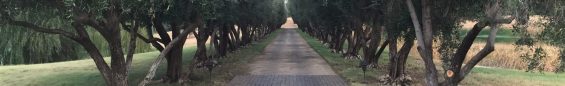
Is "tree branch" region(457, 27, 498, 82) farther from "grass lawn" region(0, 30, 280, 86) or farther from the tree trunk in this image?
"grass lawn" region(0, 30, 280, 86)

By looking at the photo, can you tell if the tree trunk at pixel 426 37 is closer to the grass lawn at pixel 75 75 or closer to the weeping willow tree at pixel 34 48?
the grass lawn at pixel 75 75

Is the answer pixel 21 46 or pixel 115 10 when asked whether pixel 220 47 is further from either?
pixel 115 10

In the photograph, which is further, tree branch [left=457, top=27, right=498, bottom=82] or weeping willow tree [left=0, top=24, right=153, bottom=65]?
weeping willow tree [left=0, top=24, right=153, bottom=65]

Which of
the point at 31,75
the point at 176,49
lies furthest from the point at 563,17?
the point at 31,75

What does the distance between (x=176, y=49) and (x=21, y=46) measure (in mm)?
14379

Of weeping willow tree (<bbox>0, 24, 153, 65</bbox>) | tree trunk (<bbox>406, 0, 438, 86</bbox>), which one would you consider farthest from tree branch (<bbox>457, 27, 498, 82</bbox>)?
weeping willow tree (<bbox>0, 24, 153, 65</bbox>)

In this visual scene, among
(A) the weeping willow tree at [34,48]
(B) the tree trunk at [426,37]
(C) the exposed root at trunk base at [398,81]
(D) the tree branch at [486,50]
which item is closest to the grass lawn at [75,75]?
(A) the weeping willow tree at [34,48]

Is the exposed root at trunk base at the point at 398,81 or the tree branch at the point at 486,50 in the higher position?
the tree branch at the point at 486,50

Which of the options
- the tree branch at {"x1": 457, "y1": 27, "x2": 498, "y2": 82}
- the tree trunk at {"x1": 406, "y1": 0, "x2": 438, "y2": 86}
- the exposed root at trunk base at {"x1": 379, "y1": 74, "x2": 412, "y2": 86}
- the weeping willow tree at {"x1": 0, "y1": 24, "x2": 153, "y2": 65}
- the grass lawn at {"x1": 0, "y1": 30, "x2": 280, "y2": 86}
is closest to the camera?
the tree branch at {"x1": 457, "y1": 27, "x2": 498, "y2": 82}

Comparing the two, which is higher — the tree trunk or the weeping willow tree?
the tree trunk

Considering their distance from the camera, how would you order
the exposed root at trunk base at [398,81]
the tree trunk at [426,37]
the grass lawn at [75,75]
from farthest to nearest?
1. the grass lawn at [75,75]
2. the exposed root at trunk base at [398,81]
3. the tree trunk at [426,37]

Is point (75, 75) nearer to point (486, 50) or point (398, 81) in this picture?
point (398, 81)

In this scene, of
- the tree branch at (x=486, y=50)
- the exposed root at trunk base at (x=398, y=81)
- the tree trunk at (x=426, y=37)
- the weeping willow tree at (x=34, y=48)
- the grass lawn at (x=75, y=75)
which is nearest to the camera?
the tree branch at (x=486, y=50)

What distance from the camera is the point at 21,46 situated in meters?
29.9
